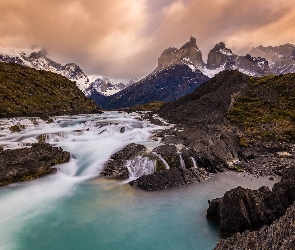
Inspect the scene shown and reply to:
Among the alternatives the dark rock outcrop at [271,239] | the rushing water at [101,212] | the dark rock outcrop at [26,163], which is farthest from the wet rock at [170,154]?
the dark rock outcrop at [271,239]

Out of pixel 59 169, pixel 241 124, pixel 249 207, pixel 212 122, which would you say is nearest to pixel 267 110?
pixel 241 124

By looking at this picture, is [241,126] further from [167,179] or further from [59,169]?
[59,169]

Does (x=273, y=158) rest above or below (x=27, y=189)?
below

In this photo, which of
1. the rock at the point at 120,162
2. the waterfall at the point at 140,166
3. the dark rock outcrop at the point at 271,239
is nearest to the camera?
the dark rock outcrop at the point at 271,239

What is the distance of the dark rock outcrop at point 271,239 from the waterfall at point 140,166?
703 inches

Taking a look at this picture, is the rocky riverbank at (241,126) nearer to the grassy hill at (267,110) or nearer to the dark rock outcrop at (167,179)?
the grassy hill at (267,110)

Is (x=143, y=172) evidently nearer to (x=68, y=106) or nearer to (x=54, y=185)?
(x=54, y=185)

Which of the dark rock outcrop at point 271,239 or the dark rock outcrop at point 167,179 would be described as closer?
the dark rock outcrop at point 271,239

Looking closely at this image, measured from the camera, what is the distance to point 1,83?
82.7 meters

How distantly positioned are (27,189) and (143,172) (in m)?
13.2

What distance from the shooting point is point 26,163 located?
103 feet

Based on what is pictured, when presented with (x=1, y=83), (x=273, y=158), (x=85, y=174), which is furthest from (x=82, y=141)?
(x=1, y=83)

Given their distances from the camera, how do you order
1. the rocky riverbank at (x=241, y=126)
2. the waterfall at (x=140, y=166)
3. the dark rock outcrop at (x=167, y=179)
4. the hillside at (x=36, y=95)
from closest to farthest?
the dark rock outcrop at (x=167, y=179) → the waterfall at (x=140, y=166) → the rocky riverbank at (x=241, y=126) → the hillside at (x=36, y=95)

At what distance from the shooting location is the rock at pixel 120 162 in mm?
31834
